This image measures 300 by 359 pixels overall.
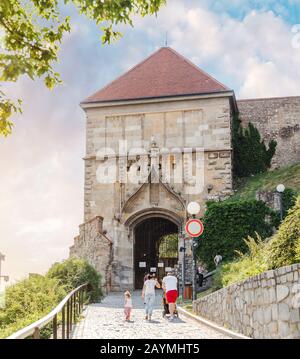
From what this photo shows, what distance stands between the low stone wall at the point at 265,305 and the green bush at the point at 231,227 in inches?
459

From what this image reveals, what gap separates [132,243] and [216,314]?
1687cm

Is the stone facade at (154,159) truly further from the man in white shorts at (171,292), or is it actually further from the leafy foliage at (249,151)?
the man in white shorts at (171,292)

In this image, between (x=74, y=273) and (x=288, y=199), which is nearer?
(x=74, y=273)

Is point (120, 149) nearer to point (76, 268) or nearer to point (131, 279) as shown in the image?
point (131, 279)

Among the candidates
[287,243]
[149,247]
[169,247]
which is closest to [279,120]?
[149,247]

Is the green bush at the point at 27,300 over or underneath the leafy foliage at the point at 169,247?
underneath

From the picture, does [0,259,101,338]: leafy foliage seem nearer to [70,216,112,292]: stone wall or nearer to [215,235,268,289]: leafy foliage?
[215,235,268,289]: leafy foliage

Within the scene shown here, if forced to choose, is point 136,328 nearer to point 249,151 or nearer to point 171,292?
point 171,292

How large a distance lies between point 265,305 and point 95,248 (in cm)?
1873

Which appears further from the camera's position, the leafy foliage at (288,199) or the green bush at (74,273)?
the leafy foliage at (288,199)

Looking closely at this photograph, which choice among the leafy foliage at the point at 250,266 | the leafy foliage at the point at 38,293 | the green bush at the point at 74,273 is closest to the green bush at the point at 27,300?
the leafy foliage at the point at 38,293

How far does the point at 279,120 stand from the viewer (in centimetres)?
3381

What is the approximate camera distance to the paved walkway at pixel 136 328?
10.6m
